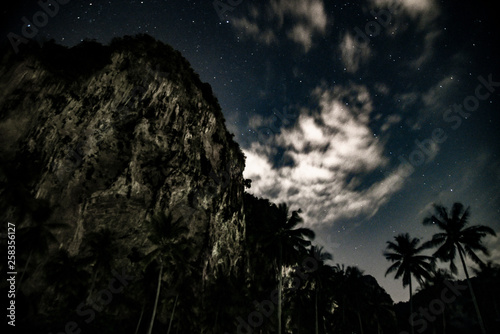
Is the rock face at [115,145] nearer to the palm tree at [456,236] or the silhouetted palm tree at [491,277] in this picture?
the palm tree at [456,236]

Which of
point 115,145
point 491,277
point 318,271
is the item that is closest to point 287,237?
point 318,271

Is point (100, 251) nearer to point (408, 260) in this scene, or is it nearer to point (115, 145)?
point (115, 145)

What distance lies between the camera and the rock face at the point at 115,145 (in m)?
31.0

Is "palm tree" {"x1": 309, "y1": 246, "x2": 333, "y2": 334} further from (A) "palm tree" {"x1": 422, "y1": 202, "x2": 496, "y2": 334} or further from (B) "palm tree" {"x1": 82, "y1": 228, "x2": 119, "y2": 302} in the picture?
(B) "palm tree" {"x1": 82, "y1": 228, "x2": 119, "y2": 302}

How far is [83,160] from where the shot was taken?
108 feet

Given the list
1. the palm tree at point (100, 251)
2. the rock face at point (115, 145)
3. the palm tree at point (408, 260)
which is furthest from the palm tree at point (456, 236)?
the palm tree at point (100, 251)

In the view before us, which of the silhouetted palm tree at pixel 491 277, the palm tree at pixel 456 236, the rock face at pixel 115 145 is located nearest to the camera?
the palm tree at pixel 456 236

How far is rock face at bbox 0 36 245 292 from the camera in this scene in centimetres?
3097

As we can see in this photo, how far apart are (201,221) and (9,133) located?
28.7 m

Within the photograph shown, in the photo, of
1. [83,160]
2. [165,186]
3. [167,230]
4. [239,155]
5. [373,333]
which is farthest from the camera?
[373,333]

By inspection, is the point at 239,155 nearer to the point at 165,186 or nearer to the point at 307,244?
the point at 165,186

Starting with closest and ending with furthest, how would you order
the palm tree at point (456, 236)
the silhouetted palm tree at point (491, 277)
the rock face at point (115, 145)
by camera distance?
the palm tree at point (456, 236) → the rock face at point (115, 145) → the silhouetted palm tree at point (491, 277)

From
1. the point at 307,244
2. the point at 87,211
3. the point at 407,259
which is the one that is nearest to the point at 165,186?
the point at 87,211

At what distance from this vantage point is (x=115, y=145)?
34938mm
